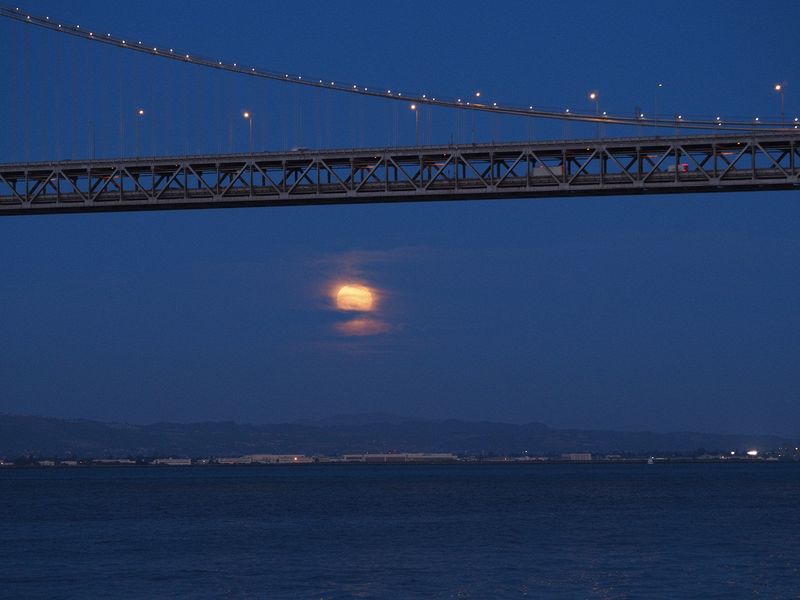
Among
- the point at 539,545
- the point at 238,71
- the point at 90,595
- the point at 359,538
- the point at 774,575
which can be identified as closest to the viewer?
the point at 90,595

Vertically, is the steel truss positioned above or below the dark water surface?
above

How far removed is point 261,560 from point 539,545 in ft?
26.0

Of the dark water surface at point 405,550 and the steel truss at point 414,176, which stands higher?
the steel truss at point 414,176

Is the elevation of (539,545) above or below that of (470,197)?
below

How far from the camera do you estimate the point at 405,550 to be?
36.0m

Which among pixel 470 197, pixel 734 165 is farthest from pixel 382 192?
pixel 734 165

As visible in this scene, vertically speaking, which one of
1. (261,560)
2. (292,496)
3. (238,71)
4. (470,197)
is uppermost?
(238,71)

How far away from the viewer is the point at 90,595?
88.7 feet

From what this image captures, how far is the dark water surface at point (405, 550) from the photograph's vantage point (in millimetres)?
27719

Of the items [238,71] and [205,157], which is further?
[238,71]

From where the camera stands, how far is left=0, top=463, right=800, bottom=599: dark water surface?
27719 millimetres

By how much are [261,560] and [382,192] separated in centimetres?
1591

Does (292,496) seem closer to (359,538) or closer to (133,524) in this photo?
(133,524)

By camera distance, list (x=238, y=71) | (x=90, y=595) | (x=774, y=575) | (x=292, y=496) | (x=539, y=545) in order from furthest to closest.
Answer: (x=292, y=496) → (x=238, y=71) → (x=539, y=545) → (x=774, y=575) → (x=90, y=595)
